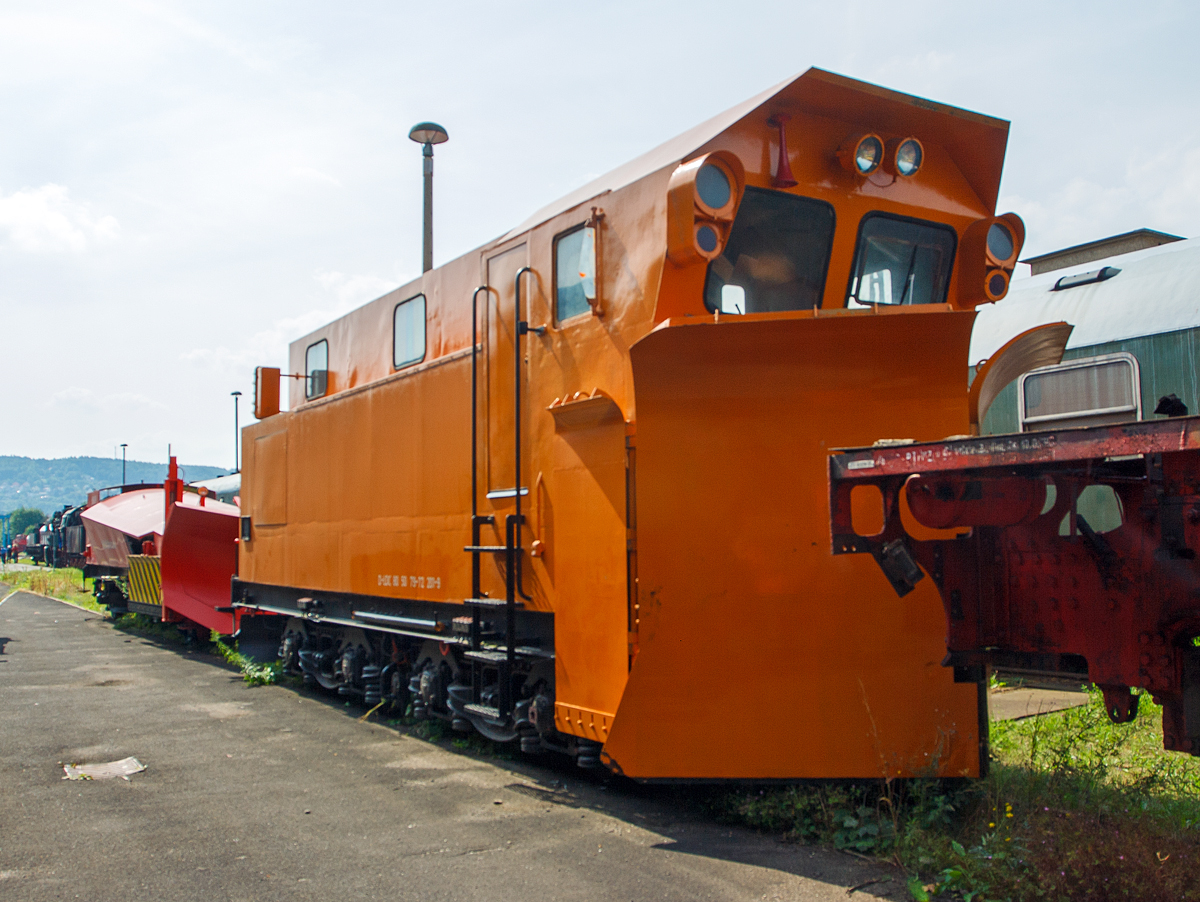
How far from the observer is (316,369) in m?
9.62

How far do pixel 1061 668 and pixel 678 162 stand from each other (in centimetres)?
297

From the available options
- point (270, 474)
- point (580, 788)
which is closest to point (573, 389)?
point (580, 788)

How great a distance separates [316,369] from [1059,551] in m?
7.54

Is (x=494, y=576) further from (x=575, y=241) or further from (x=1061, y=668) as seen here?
(x=1061, y=668)

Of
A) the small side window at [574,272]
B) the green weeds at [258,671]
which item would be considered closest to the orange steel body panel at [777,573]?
the small side window at [574,272]

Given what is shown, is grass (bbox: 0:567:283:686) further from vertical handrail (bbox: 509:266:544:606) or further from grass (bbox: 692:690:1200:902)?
grass (bbox: 692:690:1200:902)

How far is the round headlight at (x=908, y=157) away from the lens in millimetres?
5391

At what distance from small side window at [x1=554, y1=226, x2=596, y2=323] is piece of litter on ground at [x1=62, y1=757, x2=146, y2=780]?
4.41m

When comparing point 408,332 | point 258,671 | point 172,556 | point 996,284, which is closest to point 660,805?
point 996,284

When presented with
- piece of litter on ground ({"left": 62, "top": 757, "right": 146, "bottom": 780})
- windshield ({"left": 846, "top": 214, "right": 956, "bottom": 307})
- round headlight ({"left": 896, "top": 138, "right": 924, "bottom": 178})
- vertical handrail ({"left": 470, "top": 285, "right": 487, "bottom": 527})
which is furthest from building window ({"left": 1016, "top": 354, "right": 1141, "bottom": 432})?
piece of litter on ground ({"left": 62, "top": 757, "right": 146, "bottom": 780})

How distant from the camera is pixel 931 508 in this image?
3754 millimetres

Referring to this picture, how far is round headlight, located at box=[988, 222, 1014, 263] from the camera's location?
5.75 m

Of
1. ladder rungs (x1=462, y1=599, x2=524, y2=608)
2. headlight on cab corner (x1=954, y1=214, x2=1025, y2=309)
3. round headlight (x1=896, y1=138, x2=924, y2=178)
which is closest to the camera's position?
round headlight (x1=896, y1=138, x2=924, y2=178)

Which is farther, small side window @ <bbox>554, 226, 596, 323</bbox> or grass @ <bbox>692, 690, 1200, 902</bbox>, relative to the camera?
small side window @ <bbox>554, 226, 596, 323</bbox>
